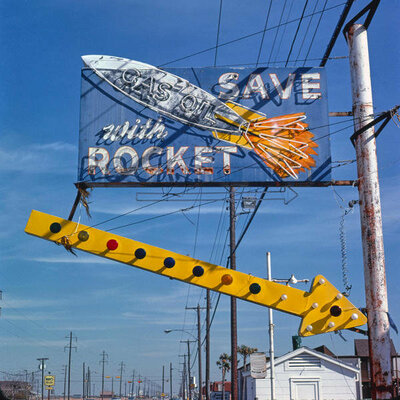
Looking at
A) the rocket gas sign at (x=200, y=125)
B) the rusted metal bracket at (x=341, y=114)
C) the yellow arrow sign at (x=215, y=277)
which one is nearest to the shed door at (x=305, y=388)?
the rocket gas sign at (x=200, y=125)

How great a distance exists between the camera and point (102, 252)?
11.4m

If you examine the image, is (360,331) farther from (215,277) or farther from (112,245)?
(112,245)

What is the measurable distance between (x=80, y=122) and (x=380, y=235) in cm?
689

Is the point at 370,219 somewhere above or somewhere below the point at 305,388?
above

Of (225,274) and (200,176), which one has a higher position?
(200,176)

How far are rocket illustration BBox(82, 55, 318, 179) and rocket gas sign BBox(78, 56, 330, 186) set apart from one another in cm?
2

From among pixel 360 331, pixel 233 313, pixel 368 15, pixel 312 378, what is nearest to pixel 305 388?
pixel 312 378

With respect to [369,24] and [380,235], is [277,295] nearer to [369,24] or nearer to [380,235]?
[380,235]

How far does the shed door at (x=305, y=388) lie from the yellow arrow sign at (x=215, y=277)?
71.6 ft

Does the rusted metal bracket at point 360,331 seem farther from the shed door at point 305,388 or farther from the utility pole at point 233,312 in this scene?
the shed door at point 305,388

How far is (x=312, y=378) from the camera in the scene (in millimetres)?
31734

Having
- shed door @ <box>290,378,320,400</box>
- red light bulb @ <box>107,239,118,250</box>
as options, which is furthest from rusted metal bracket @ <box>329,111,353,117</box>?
A: shed door @ <box>290,378,320,400</box>

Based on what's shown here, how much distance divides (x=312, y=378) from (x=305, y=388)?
25.6 inches

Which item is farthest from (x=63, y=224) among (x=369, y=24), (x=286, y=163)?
(x=369, y=24)
